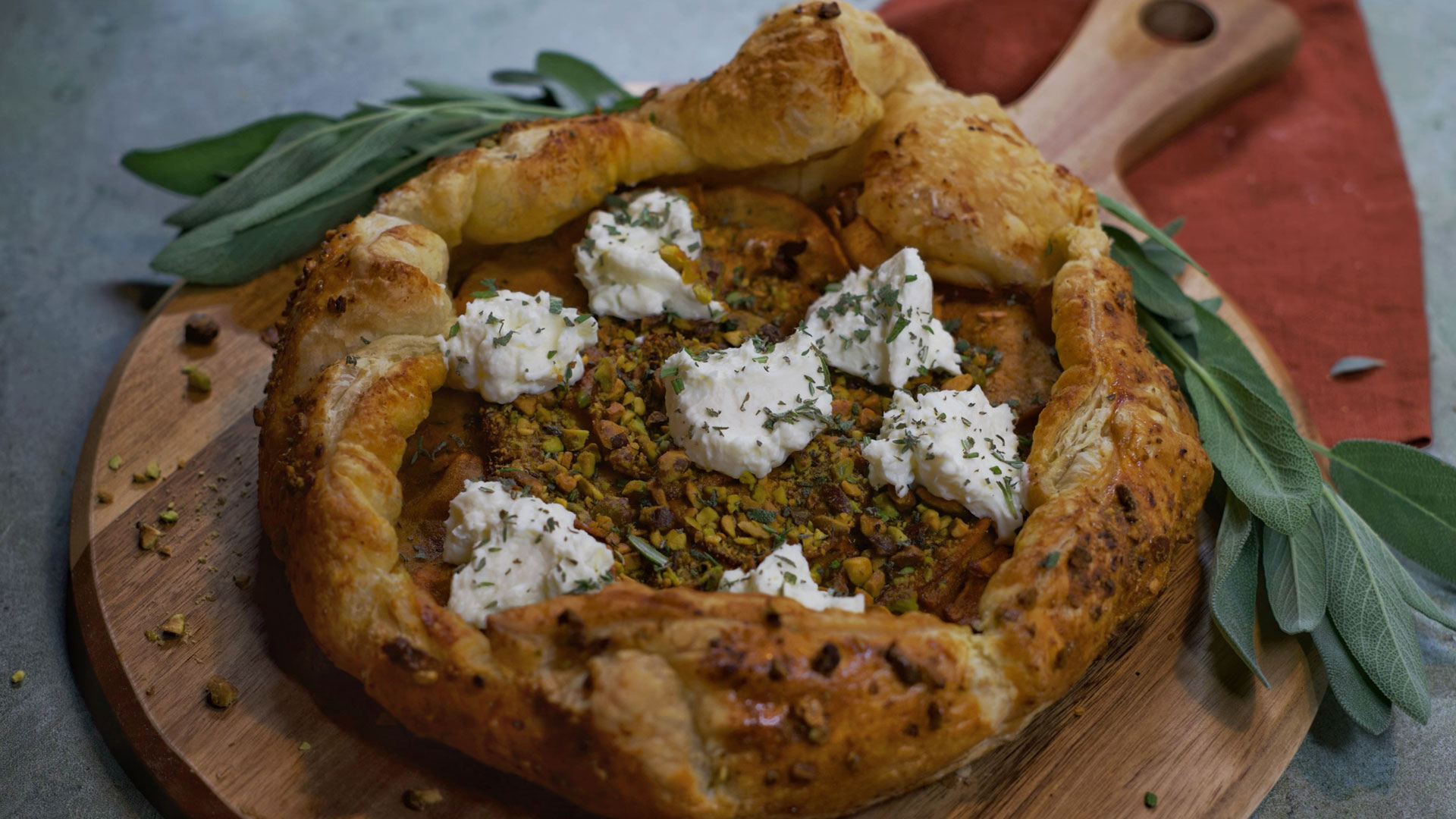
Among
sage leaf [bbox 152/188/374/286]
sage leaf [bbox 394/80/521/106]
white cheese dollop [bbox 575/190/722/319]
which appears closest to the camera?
white cheese dollop [bbox 575/190/722/319]

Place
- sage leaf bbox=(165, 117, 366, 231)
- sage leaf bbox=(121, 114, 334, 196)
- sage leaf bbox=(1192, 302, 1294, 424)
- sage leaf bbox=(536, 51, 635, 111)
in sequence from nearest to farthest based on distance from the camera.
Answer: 1. sage leaf bbox=(1192, 302, 1294, 424)
2. sage leaf bbox=(165, 117, 366, 231)
3. sage leaf bbox=(121, 114, 334, 196)
4. sage leaf bbox=(536, 51, 635, 111)

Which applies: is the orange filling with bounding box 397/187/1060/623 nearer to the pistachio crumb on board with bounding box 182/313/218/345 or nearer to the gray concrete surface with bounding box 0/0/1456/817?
the pistachio crumb on board with bounding box 182/313/218/345

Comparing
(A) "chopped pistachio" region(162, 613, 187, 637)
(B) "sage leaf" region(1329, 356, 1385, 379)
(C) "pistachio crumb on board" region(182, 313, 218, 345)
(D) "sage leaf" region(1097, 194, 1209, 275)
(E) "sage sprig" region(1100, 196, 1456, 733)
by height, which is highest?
(C) "pistachio crumb on board" region(182, 313, 218, 345)

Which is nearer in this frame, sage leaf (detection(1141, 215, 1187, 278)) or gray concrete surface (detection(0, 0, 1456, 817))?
gray concrete surface (detection(0, 0, 1456, 817))

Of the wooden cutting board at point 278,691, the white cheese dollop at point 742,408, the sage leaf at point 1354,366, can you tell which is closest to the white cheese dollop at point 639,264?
the white cheese dollop at point 742,408

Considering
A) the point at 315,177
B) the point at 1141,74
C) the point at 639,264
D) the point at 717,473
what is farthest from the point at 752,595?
the point at 1141,74

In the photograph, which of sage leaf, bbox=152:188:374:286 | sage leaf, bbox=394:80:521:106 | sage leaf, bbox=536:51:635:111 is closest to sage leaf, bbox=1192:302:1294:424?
sage leaf, bbox=536:51:635:111

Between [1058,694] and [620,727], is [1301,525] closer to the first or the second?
[1058,694]

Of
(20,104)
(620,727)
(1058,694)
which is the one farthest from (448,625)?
(20,104)
